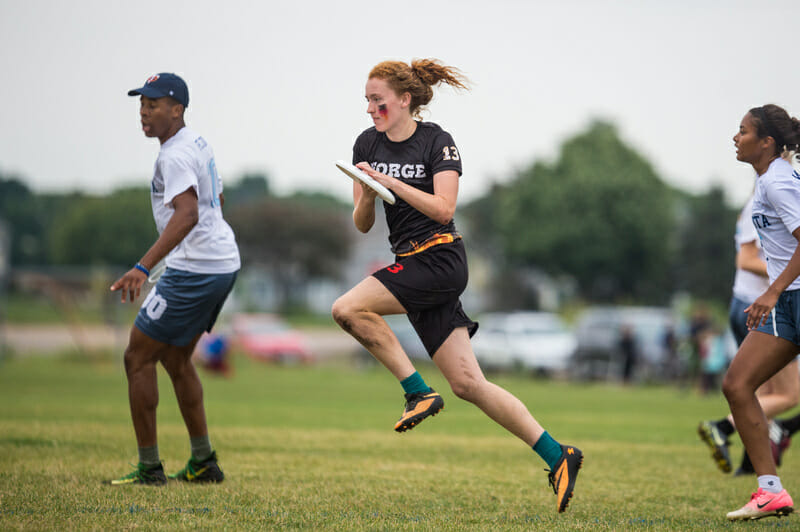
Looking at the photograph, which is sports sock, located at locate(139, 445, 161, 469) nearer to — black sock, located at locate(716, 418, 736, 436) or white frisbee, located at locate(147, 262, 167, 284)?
white frisbee, located at locate(147, 262, 167, 284)

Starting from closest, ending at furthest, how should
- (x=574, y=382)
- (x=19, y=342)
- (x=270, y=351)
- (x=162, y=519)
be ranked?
1. (x=162, y=519)
2. (x=574, y=382)
3. (x=270, y=351)
4. (x=19, y=342)

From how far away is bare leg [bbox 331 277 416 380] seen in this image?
5031 millimetres

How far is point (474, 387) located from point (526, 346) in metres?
26.9

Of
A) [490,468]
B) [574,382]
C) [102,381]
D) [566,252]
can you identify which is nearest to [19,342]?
[102,381]

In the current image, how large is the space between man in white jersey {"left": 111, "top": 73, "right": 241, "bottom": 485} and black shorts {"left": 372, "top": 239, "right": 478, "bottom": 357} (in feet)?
4.73

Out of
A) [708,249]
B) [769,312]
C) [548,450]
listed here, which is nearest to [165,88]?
[548,450]

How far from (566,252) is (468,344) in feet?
198

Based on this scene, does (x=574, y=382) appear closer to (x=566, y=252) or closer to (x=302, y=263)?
(x=566, y=252)

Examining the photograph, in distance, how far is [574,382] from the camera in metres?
29.5

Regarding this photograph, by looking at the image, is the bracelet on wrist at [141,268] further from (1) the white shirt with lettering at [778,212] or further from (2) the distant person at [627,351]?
(2) the distant person at [627,351]

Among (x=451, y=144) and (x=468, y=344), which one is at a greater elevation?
(x=451, y=144)

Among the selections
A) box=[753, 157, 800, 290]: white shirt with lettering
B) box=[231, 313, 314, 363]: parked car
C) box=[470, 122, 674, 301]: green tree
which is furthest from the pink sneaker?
box=[470, 122, 674, 301]: green tree

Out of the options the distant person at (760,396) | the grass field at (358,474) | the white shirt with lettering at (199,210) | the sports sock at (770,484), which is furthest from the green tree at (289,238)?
the sports sock at (770,484)

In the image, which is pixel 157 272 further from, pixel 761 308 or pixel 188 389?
pixel 761 308
